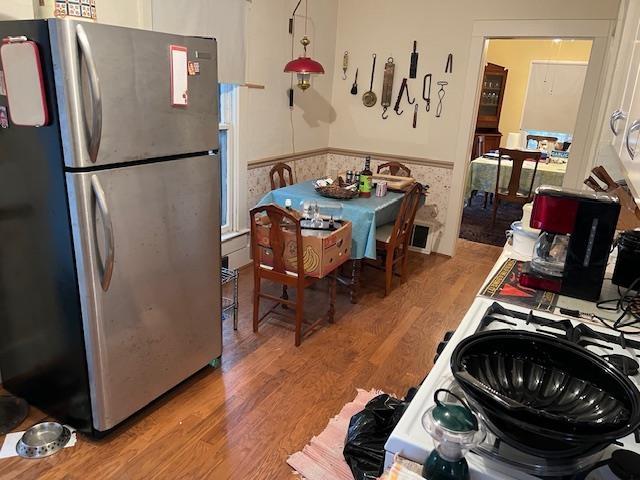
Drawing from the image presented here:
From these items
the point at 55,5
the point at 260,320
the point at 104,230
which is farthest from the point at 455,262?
the point at 55,5

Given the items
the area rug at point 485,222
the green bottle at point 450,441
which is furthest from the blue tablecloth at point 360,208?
the green bottle at point 450,441

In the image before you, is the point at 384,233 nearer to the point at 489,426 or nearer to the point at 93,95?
the point at 93,95

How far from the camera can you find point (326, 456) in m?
2.01

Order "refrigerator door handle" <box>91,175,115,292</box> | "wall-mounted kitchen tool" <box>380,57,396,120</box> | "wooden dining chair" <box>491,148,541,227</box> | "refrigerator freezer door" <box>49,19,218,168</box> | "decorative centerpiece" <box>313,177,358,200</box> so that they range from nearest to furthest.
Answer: "refrigerator freezer door" <box>49,19,218,168</box> < "refrigerator door handle" <box>91,175,115,292</box> < "decorative centerpiece" <box>313,177,358,200</box> < "wall-mounted kitchen tool" <box>380,57,396,120</box> < "wooden dining chair" <box>491,148,541,227</box>

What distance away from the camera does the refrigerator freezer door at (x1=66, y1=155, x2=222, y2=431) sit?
1759 mm

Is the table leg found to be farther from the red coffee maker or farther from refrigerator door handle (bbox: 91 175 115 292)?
refrigerator door handle (bbox: 91 175 115 292)

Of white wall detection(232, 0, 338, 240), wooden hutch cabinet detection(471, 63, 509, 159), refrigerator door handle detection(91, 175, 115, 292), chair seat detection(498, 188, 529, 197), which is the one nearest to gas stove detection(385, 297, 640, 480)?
refrigerator door handle detection(91, 175, 115, 292)

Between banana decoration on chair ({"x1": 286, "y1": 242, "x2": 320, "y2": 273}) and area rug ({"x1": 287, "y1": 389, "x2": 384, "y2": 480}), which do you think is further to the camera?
banana decoration on chair ({"x1": 286, "y1": 242, "x2": 320, "y2": 273})

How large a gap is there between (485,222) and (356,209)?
3.28m

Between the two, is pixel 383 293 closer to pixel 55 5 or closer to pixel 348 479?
pixel 348 479

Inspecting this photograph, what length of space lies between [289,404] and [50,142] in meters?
1.60

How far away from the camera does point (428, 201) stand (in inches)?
185

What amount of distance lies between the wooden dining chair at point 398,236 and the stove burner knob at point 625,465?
2.71 meters

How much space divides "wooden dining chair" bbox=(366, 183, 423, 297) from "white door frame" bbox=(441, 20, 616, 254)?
952mm
